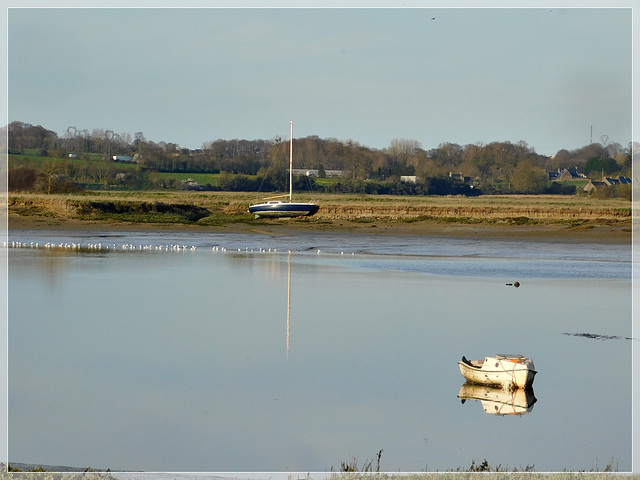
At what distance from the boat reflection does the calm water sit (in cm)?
13

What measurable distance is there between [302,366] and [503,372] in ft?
9.24

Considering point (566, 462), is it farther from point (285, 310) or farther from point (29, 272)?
point (29, 272)

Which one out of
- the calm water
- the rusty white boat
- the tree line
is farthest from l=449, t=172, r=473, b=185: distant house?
the rusty white boat

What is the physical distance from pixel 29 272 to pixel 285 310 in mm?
9166

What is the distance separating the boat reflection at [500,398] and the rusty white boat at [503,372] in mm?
81

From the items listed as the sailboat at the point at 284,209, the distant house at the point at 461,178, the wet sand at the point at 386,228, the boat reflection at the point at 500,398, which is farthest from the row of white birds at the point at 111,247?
the distant house at the point at 461,178

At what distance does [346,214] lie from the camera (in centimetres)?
5381

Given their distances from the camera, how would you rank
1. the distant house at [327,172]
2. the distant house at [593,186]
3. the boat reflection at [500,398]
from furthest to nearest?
the distant house at [327,172] < the distant house at [593,186] < the boat reflection at [500,398]

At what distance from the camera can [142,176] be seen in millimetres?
72812

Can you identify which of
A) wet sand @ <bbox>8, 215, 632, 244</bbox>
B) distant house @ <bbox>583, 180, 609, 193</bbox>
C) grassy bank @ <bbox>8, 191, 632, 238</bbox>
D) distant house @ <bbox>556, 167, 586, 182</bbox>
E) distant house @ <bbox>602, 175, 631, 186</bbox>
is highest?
distant house @ <bbox>556, 167, 586, 182</bbox>

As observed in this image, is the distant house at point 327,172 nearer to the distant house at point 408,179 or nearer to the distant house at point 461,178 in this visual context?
the distant house at point 408,179

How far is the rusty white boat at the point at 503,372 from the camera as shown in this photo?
11.5 m

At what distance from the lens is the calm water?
915cm

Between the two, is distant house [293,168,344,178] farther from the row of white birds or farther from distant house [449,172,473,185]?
the row of white birds
